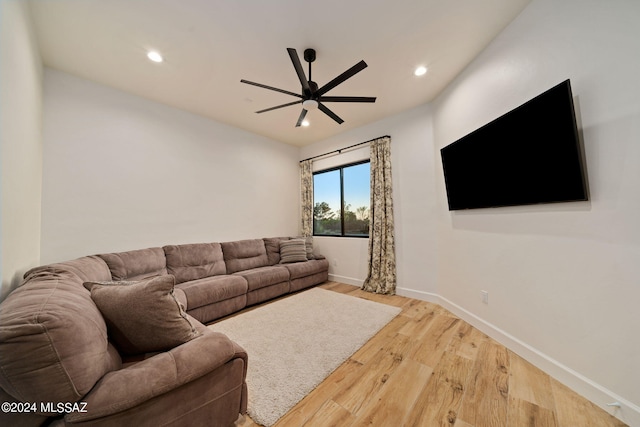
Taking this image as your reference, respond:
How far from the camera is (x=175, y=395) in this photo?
1.03m

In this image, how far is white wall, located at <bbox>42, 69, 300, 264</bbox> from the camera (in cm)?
249

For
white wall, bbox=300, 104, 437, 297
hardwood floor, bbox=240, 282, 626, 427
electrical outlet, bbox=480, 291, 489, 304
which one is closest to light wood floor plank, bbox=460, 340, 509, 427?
hardwood floor, bbox=240, 282, 626, 427

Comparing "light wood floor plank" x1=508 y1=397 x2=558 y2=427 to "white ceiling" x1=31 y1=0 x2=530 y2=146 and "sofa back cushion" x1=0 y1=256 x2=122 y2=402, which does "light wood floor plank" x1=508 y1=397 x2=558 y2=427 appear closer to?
"sofa back cushion" x1=0 y1=256 x2=122 y2=402

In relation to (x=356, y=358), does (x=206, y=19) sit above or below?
above

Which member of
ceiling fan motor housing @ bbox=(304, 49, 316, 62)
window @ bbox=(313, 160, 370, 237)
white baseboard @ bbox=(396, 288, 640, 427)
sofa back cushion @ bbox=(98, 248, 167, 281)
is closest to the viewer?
white baseboard @ bbox=(396, 288, 640, 427)

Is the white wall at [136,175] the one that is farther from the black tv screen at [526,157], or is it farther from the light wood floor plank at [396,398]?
the black tv screen at [526,157]

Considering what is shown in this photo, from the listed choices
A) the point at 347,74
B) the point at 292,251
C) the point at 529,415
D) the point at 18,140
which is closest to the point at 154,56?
the point at 18,140

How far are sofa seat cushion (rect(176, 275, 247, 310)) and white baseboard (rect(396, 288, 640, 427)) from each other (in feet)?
9.42

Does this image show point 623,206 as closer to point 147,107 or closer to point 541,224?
point 541,224

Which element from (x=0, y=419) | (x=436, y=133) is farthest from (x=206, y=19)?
(x=436, y=133)

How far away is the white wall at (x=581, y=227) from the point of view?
1311 mm

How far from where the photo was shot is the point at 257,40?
212cm

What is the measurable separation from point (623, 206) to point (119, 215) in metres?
4.69

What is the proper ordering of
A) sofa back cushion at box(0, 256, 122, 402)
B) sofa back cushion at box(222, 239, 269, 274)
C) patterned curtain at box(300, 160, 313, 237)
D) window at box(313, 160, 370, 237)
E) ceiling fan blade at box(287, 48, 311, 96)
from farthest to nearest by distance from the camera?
patterned curtain at box(300, 160, 313, 237) < window at box(313, 160, 370, 237) < sofa back cushion at box(222, 239, 269, 274) < ceiling fan blade at box(287, 48, 311, 96) < sofa back cushion at box(0, 256, 122, 402)
